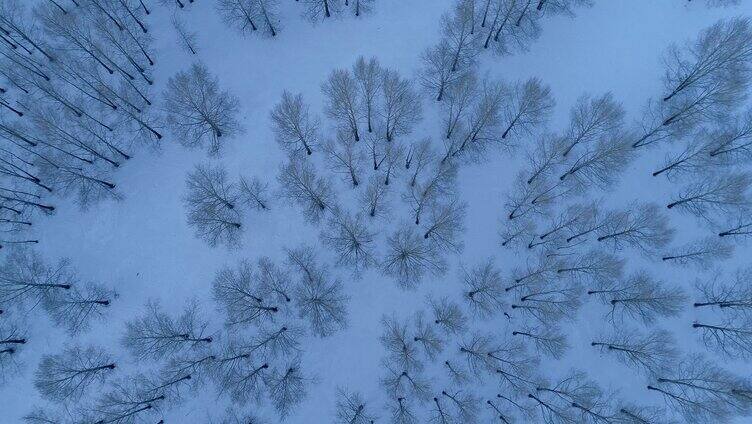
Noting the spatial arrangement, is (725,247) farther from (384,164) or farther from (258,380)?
(258,380)

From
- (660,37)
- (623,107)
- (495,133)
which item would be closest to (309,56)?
(495,133)

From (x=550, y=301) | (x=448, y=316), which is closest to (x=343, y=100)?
(x=448, y=316)

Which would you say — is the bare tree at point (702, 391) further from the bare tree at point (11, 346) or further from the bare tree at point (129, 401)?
the bare tree at point (11, 346)

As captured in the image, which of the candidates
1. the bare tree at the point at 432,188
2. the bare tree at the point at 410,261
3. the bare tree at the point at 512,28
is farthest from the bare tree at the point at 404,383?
the bare tree at the point at 512,28

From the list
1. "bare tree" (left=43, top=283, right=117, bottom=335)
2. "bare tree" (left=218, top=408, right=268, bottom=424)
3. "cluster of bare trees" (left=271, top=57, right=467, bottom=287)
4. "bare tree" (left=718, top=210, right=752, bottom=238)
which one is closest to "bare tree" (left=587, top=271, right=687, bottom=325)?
"bare tree" (left=718, top=210, right=752, bottom=238)

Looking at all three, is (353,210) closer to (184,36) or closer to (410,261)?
(410,261)

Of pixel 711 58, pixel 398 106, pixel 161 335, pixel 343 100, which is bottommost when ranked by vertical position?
pixel 161 335
